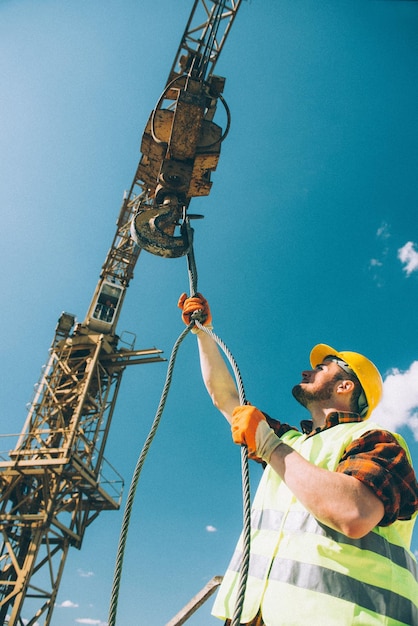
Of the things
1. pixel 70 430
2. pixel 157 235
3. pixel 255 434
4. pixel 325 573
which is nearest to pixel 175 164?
pixel 157 235

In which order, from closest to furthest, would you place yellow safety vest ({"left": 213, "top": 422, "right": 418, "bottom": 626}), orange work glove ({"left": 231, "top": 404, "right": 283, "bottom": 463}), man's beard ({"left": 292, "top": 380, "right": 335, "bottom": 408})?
yellow safety vest ({"left": 213, "top": 422, "right": 418, "bottom": 626}), orange work glove ({"left": 231, "top": 404, "right": 283, "bottom": 463}), man's beard ({"left": 292, "top": 380, "right": 335, "bottom": 408})

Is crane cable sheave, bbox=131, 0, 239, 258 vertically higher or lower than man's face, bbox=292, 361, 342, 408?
higher

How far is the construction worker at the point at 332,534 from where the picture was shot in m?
1.57

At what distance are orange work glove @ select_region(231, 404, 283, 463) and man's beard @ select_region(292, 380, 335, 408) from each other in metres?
0.86

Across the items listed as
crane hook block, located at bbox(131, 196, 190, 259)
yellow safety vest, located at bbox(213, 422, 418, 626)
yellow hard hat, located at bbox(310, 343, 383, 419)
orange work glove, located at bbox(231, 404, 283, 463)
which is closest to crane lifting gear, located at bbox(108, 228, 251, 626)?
orange work glove, located at bbox(231, 404, 283, 463)

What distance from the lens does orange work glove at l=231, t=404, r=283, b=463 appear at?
1.85 m

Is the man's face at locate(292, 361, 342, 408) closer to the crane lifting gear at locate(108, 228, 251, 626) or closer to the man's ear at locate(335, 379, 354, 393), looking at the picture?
the man's ear at locate(335, 379, 354, 393)

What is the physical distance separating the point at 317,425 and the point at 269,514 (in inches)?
31.4

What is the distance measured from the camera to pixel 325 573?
1642mm

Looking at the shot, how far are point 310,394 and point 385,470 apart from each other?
3.45ft

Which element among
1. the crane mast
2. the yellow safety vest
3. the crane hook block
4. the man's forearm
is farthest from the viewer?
the crane mast

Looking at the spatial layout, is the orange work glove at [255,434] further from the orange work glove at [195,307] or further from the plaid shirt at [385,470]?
the orange work glove at [195,307]

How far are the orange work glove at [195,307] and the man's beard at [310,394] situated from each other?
0.77 m

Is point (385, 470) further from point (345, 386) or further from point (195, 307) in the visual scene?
point (195, 307)
